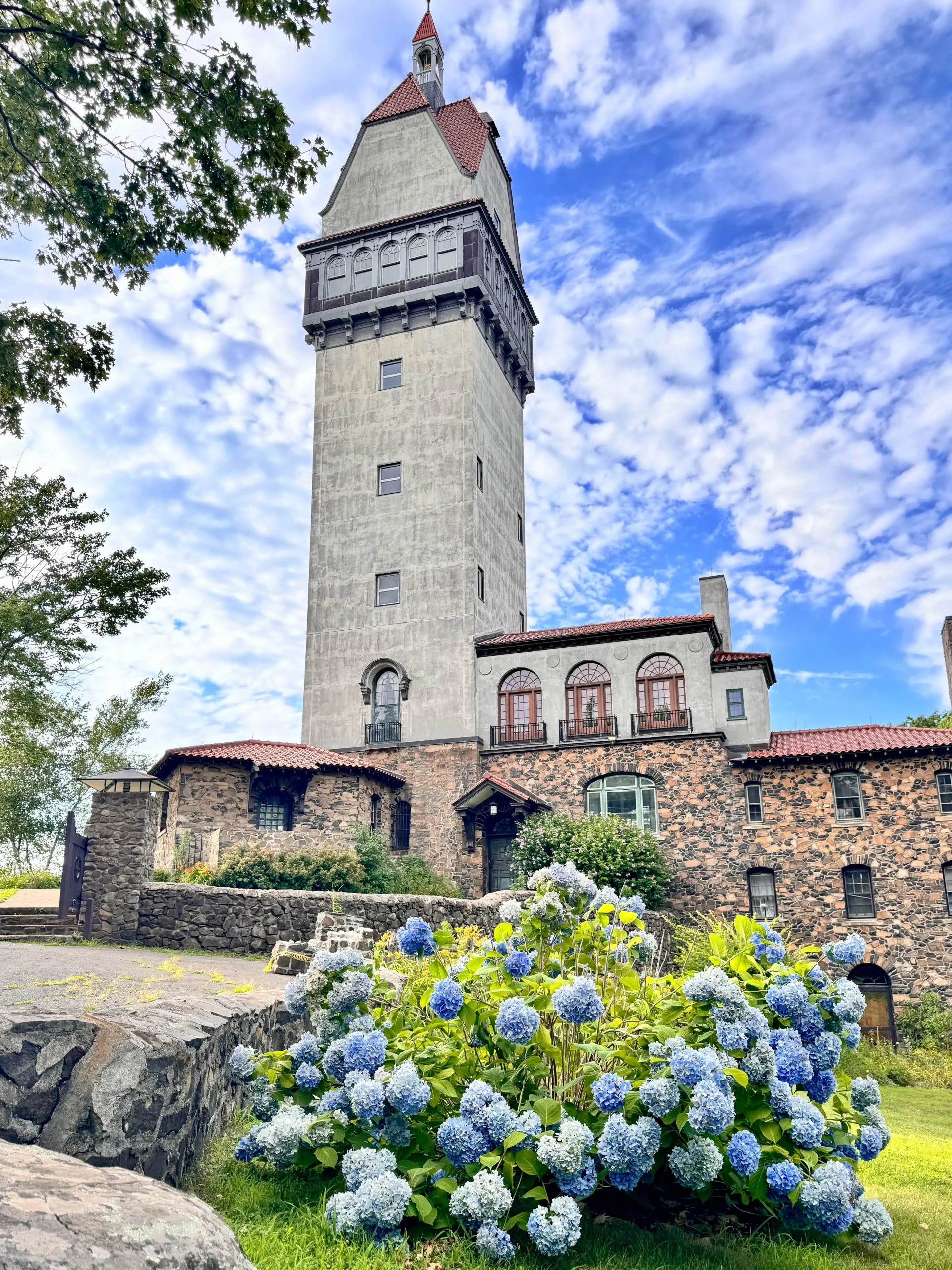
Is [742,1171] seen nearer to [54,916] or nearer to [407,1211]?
[407,1211]

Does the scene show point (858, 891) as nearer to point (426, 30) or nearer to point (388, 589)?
point (388, 589)

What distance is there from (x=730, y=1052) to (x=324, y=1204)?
2.37 meters

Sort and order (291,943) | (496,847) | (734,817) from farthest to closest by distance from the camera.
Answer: (496,847) < (734,817) < (291,943)

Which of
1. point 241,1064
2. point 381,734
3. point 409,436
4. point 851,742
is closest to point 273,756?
point 381,734

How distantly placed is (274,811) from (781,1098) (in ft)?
78.0

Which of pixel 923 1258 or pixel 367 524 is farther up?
pixel 367 524

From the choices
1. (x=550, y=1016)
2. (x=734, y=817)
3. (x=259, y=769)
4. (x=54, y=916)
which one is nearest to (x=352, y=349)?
(x=259, y=769)

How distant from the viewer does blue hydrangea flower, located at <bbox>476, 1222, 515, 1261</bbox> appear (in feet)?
15.8

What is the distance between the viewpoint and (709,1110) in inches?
185

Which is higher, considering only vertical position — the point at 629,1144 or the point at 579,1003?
the point at 579,1003

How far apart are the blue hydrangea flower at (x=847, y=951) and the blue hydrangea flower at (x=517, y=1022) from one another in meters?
1.89

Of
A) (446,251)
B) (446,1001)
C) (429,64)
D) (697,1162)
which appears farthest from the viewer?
(429,64)

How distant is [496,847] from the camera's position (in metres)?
31.3

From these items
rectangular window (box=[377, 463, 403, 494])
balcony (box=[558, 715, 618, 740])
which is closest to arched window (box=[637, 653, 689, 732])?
balcony (box=[558, 715, 618, 740])
